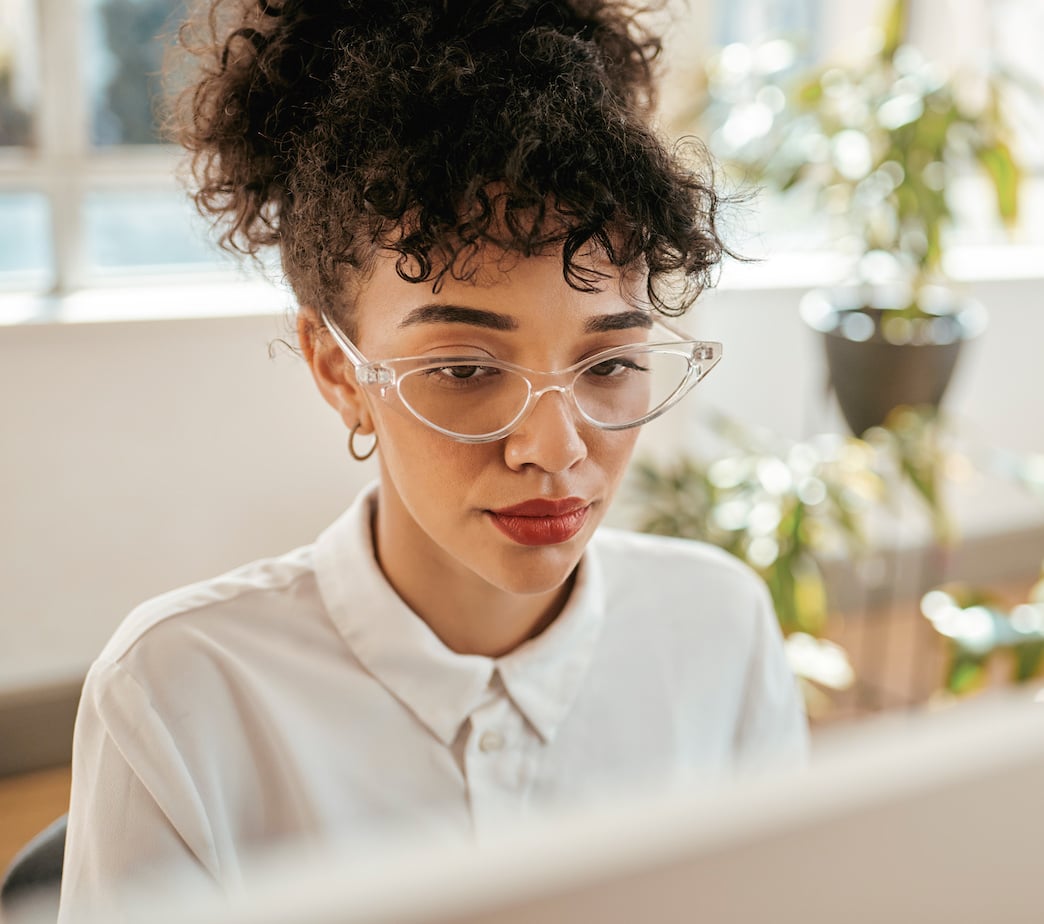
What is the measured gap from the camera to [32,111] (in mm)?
2861

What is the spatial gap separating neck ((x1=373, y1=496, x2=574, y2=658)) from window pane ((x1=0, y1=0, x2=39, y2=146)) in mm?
2152

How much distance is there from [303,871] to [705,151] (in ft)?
3.19

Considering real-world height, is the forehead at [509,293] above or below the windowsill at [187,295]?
above

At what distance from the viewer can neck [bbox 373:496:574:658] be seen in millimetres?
1145

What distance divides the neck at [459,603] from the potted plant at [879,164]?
155cm

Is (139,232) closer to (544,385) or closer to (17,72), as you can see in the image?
(17,72)

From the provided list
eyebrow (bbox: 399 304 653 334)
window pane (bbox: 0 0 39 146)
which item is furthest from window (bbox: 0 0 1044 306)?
eyebrow (bbox: 399 304 653 334)

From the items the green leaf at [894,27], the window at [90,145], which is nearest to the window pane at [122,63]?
the window at [90,145]

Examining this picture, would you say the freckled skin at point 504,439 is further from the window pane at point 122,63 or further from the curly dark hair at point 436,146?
the window pane at point 122,63

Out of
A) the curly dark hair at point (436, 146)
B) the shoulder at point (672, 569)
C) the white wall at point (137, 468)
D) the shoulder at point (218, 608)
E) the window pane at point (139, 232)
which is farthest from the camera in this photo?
the window pane at point (139, 232)

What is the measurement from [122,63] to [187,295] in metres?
0.59

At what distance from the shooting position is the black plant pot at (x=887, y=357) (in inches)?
105

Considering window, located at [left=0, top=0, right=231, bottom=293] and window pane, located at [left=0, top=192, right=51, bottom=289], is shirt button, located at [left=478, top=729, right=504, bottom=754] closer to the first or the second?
window, located at [left=0, top=0, right=231, bottom=293]

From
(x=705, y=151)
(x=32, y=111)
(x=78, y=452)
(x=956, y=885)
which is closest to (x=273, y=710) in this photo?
(x=705, y=151)
